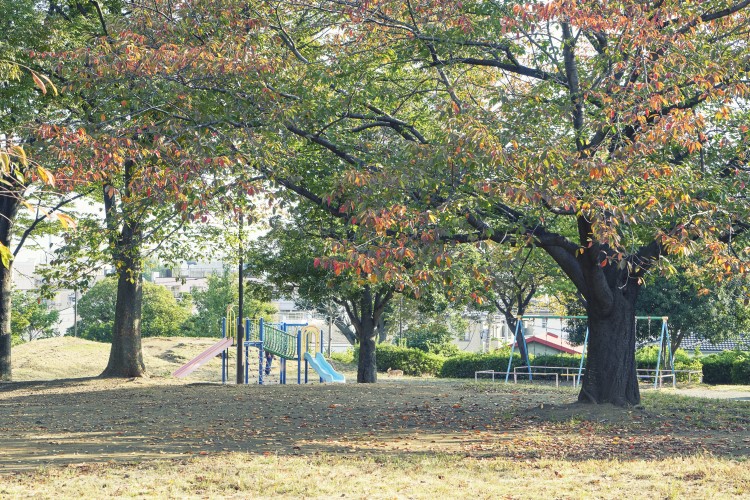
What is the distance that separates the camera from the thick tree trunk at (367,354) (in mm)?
26562

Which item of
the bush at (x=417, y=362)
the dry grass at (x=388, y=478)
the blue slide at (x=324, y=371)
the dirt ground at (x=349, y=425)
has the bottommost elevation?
the bush at (x=417, y=362)

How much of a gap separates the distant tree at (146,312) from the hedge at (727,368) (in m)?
38.6

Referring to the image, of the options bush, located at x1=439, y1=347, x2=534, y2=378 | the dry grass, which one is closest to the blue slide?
bush, located at x1=439, y1=347, x2=534, y2=378

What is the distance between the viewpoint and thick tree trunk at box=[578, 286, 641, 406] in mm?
13828

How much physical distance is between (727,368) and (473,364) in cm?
1059

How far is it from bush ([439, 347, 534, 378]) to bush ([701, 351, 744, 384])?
768 cm

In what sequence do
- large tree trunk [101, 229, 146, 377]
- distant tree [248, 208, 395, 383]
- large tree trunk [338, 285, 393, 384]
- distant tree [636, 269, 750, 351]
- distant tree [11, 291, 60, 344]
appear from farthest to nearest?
distant tree [11, 291, 60, 344], distant tree [636, 269, 750, 351], large tree trunk [338, 285, 393, 384], distant tree [248, 208, 395, 383], large tree trunk [101, 229, 146, 377]

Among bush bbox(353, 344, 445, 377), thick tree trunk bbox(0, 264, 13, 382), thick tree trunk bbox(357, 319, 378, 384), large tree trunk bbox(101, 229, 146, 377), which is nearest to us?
large tree trunk bbox(101, 229, 146, 377)

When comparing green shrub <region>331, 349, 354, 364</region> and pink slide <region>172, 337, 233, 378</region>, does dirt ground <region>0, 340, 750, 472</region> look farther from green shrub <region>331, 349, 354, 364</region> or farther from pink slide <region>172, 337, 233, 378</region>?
green shrub <region>331, 349, 354, 364</region>

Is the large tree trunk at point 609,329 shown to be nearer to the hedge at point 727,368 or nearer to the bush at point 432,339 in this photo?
the hedge at point 727,368

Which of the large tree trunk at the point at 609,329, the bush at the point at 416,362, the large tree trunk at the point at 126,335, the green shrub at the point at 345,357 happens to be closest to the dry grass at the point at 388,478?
the large tree trunk at the point at 609,329

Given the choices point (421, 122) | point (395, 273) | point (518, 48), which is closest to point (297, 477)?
point (395, 273)

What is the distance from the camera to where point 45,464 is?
8930 mm

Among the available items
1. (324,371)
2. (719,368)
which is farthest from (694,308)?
(324,371)
